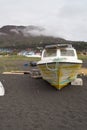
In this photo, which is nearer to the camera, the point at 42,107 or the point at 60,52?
the point at 42,107

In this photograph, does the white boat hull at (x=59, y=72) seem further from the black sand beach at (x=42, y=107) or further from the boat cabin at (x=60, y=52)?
the boat cabin at (x=60, y=52)

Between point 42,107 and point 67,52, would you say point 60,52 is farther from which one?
point 42,107

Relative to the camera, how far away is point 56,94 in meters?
16.4

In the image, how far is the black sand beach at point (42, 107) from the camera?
34.1 ft

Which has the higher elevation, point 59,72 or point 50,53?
point 50,53

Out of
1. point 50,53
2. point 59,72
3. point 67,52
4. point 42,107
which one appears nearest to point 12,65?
point 50,53

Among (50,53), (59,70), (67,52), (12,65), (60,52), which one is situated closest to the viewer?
(59,70)

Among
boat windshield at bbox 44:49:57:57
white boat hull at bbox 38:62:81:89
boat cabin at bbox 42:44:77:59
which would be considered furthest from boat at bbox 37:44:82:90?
boat windshield at bbox 44:49:57:57

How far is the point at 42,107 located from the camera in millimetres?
13172

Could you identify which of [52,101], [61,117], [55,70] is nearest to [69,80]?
[55,70]

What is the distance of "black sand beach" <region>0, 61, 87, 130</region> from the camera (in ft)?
34.1

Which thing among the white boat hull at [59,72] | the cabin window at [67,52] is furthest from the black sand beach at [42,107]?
the cabin window at [67,52]

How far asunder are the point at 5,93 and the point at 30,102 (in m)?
2.66

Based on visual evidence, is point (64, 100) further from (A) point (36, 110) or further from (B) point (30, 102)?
(A) point (36, 110)
